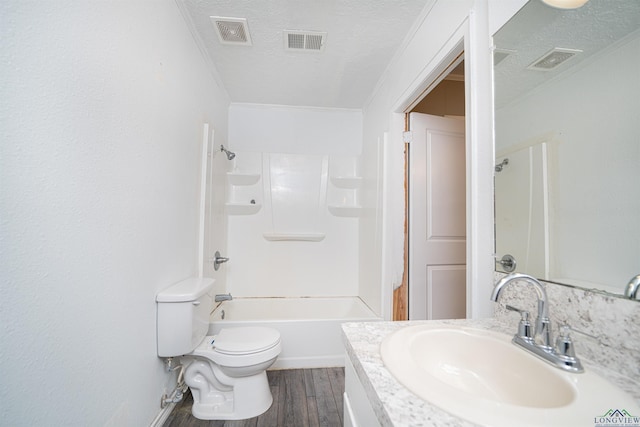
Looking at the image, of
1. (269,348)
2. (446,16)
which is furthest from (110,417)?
(446,16)

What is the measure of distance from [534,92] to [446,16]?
2.48 feet

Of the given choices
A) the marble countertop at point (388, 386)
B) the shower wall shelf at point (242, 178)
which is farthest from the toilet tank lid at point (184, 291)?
the shower wall shelf at point (242, 178)

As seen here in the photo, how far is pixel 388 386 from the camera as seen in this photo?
1.66 ft

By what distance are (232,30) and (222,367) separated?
2141 millimetres

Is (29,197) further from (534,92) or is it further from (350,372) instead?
(534,92)

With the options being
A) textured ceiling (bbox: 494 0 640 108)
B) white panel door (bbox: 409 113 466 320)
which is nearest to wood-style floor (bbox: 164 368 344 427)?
white panel door (bbox: 409 113 466 320)

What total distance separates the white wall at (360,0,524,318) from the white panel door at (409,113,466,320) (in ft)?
0.38

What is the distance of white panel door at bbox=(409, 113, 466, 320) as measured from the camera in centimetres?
195

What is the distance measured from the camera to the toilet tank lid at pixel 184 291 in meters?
1.35

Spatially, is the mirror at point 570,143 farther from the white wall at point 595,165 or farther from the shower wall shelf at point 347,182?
the shower wall shelf at point 347,182

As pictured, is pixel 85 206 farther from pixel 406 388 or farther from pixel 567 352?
pixel 567 352

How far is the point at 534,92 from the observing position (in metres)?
0.83

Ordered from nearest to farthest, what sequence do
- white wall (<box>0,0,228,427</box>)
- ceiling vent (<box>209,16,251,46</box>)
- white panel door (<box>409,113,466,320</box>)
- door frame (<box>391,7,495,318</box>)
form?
1. white wall (<box>0,0,228,427</box>)
2. door frame (<box>391,7,495,318</box>)
3. ceiling vent (<box>209,16,251,46</box>)
4. white panel door (<box>409,113,466,320</box>)

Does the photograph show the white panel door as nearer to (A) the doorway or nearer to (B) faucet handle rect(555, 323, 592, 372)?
(A) the doorway
